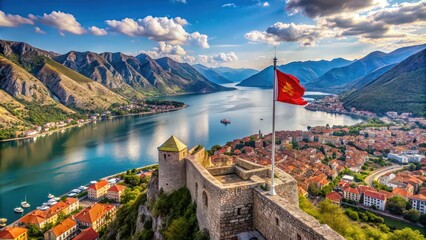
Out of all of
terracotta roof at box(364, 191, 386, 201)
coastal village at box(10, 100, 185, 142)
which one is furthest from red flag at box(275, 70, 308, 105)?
coastal village at box(10, 100, 185, 142)

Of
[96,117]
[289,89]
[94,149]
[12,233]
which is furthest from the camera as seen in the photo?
[96,117]

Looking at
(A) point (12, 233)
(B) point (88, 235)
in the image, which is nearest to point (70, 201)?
(A) point (12, 233)

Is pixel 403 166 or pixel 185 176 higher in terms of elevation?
pixel 185 176

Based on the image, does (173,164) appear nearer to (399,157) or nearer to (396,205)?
(396,205)

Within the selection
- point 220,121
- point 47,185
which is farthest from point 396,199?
point 220,121

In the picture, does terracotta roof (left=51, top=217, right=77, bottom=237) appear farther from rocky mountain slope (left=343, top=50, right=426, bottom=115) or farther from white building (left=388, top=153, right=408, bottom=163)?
rocky mountain slope (left=343, top=50, right=426, bottom=115)

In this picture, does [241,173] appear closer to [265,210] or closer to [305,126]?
[265,210]

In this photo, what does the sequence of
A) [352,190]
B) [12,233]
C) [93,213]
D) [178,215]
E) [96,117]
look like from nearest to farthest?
[178,215], [12,233], [93,213], [352,190], [96,117]

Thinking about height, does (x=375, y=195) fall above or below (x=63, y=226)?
above
